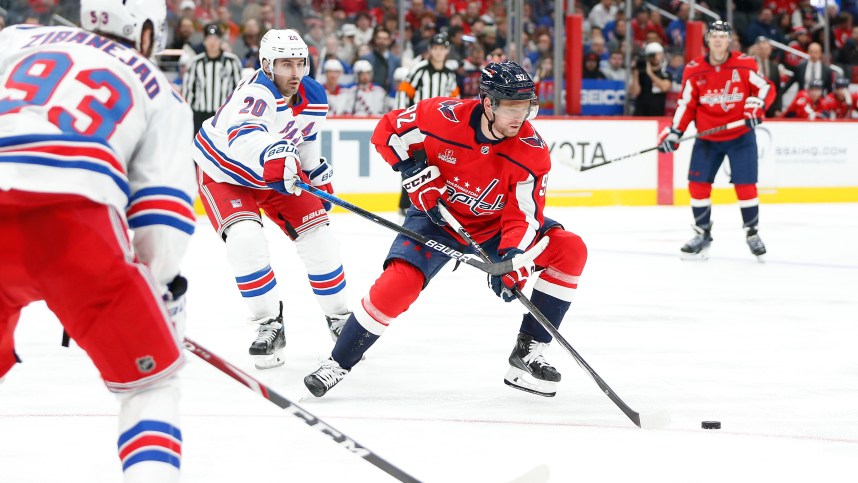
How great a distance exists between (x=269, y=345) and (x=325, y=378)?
52 centimetres

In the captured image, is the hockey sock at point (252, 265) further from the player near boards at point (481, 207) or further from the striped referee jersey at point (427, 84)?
the striped referee jersey at point (427, 84)

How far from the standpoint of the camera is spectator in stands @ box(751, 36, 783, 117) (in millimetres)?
10570

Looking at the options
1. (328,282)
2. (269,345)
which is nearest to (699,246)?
(328,282)

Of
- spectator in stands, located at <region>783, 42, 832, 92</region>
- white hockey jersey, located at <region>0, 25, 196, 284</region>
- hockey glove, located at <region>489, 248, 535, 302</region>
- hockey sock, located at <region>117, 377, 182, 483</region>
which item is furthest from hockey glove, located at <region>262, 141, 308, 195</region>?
spectator in stands, located at <region>783, 42, 832, 92</region>

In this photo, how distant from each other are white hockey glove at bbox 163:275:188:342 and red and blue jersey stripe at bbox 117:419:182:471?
16cm

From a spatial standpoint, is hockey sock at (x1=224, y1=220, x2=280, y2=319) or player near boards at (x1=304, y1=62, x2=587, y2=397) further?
hockey sock at (x1=224, y1=220, x2=280, y2=319)

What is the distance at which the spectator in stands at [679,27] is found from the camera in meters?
11.2

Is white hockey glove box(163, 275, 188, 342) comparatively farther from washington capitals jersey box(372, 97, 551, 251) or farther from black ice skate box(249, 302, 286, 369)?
black ice skate box(249, 302, 286, 369)

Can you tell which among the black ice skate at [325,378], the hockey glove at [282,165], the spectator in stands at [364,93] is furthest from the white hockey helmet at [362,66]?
the black ice skate at [325,378]

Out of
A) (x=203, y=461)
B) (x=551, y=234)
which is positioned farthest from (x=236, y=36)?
(x=203, y=461)

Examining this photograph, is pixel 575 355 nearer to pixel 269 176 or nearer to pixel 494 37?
pixel 269 176

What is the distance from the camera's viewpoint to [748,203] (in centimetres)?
653

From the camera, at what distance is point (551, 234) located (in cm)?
338

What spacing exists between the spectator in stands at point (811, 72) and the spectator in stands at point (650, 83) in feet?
4.95
